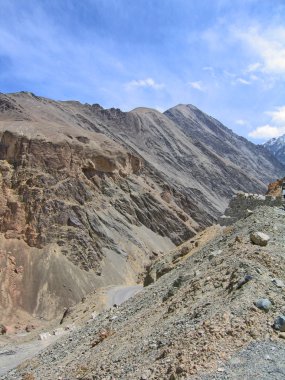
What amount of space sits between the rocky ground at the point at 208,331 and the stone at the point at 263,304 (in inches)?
0.8

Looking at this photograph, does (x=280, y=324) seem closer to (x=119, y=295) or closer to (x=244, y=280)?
(x=244, y=280)

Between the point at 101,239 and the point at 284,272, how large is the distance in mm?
73508

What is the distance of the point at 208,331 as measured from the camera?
10094 millimetres

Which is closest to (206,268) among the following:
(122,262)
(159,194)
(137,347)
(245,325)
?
(137,347)

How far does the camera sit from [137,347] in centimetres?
1175

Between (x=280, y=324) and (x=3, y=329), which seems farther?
(x=3, y=329)

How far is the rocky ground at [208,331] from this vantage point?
9266mm

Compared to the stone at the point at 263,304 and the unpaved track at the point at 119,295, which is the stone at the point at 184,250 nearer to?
the unpaved track at the point at 119,295

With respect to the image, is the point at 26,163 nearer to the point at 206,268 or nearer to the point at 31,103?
the point at 31,103

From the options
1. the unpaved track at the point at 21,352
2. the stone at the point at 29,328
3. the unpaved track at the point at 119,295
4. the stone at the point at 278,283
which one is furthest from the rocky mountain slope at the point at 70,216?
the stone at the point at 278,283

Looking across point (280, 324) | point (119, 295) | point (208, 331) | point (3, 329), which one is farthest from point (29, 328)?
point (280, 324)

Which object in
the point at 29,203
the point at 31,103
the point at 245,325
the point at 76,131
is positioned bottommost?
the point at 245,325

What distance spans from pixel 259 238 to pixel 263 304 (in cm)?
457

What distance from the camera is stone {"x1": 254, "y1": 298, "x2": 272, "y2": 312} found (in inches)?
415
